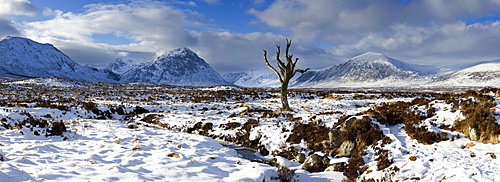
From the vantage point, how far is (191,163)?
32.7 feet

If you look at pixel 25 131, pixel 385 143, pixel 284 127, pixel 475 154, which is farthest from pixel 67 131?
pixel 475 154

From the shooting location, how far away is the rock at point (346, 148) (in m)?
11.5

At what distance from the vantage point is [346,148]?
462 inches

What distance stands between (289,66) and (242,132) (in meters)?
9.67

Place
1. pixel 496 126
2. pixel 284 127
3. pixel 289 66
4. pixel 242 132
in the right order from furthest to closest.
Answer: pixel 289 66
pixel 242 132
pixel 284 127
pixel 496 126

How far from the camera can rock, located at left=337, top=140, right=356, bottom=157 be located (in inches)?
452

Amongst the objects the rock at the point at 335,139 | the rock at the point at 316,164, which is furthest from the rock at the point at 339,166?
the rock at the point at 335,139

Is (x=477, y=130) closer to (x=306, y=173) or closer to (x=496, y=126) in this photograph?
(x=496, y=126)

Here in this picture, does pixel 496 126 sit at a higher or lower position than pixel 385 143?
higher

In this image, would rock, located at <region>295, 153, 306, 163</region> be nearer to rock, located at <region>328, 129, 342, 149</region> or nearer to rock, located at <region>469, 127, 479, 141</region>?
rock, located at <region>328, 129, 342, 149</region>

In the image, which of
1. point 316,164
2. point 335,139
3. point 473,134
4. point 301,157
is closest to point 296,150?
point 301,157

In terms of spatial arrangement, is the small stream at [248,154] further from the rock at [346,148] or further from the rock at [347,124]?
the rock at [347,124]

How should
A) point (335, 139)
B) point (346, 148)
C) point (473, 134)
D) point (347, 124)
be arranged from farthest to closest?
1. point (347, 124)
2. point (335, 139)
3. point (346, 148)
4. point (473, 134)

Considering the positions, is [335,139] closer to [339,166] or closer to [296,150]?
[296,150]
